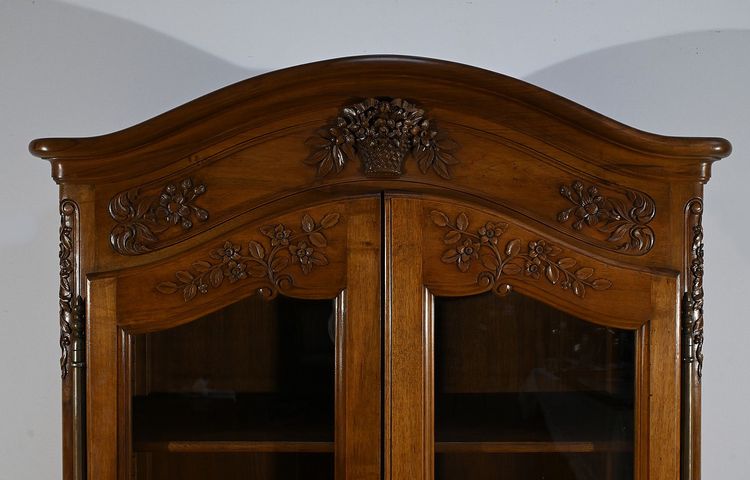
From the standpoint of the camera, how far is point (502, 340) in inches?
33.3

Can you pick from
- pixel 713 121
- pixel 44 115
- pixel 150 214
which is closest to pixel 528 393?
pixel 150 214

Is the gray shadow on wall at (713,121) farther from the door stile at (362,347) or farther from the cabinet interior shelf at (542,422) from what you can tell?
the door stile at (362,347)

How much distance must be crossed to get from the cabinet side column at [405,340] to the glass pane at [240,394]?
0.07 metres

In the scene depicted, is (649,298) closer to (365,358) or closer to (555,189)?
(555,189)

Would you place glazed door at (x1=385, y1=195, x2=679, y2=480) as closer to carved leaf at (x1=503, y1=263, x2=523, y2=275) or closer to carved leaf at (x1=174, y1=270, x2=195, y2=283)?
carved leaf at (x1=503, y1=263, x2=523, y2=275)

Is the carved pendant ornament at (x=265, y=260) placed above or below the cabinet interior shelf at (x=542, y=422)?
above

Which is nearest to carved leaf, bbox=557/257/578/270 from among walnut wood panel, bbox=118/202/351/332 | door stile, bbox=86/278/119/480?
walnut wood panel, bbox=118/202/351/332

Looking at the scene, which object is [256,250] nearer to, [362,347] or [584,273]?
[362,347]

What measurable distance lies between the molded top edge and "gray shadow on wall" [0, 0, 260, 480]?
410 millimetres

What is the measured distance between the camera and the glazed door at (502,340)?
83 cm

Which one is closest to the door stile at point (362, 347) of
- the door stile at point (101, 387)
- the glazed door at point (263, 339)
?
the glazed door at point (263, 339)

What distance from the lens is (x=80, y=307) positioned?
83 cm

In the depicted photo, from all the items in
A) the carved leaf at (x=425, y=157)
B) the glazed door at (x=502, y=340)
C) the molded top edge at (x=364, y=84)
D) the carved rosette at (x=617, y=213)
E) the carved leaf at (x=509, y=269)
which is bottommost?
the glazed door at (x=502, y=340)

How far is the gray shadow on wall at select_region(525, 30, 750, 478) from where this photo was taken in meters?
1.20
